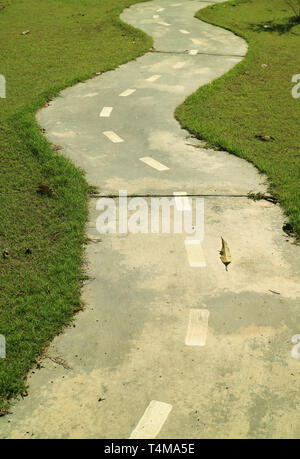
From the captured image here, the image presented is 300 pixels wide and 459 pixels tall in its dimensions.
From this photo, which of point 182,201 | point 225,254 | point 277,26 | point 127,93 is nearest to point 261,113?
point 127,93

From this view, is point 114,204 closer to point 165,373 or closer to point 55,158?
point 55,158

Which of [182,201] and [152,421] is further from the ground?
[182,201]

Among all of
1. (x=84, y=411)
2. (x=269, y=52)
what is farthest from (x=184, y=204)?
(x=269, y=52)

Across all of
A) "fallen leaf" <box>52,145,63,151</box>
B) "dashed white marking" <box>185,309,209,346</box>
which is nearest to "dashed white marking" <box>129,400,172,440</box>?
"dashed white marking" <box>185,309,209,346</box>

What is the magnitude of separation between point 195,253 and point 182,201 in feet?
2.70

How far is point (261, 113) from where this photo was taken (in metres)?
6.45

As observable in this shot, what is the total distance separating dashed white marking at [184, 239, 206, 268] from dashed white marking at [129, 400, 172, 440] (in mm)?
1259

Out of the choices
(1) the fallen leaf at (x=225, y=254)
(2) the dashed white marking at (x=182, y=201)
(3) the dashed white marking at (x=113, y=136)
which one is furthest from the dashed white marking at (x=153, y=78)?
(1) the fallen leaf at (x=225, y=254)

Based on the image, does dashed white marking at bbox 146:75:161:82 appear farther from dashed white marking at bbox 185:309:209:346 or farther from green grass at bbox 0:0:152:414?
dashed white marking at bbox 185:309:209:346

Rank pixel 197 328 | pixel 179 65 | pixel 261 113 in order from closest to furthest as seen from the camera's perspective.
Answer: pixel 197 328, pixel 261 113, pixel 179 65

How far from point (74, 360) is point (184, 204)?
78.1 inches

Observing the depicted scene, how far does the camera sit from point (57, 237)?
12.5 ft

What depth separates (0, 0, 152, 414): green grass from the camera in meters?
2.93

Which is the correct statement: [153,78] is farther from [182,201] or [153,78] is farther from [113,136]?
[182,201]
